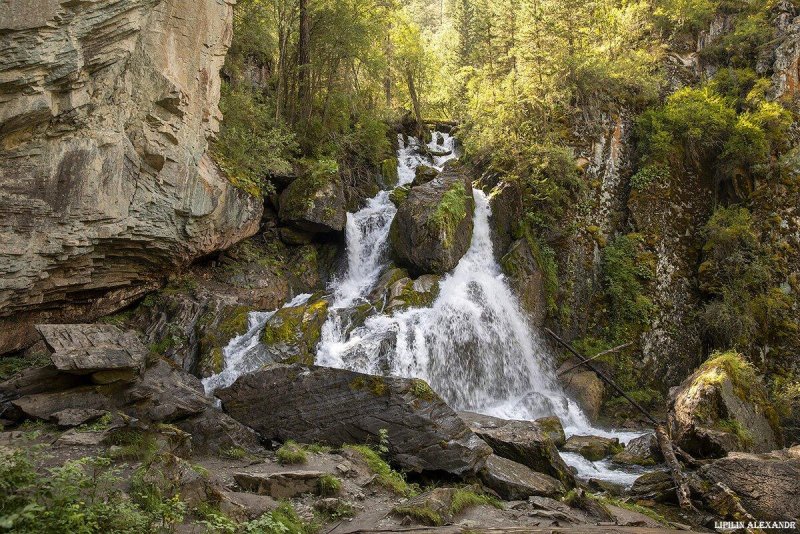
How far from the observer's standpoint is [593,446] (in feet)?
38.0

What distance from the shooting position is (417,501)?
6543 millimetres

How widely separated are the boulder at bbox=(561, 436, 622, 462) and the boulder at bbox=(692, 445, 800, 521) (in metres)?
2.86

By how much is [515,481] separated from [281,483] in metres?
4.01

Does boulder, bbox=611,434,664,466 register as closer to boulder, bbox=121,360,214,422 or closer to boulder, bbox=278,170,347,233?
boulder, bbox=121,360,214,422

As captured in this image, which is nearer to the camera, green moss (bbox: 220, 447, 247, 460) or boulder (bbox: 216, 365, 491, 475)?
green moss (bbox: 220, 447, 247, 460)

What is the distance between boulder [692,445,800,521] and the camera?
771 cm

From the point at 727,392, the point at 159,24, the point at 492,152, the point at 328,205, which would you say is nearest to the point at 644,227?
the point at 492,152

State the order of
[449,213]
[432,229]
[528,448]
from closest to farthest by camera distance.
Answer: [528,448], [432,229], [449,213]

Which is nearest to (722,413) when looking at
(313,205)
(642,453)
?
(642,453)

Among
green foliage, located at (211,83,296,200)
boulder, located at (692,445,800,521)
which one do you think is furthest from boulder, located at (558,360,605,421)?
green foliage, located at (211,83,296,200)

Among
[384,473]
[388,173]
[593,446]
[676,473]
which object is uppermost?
[388,173]

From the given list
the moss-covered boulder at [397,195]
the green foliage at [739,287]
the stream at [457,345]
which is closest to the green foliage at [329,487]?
the stream at [457,345]

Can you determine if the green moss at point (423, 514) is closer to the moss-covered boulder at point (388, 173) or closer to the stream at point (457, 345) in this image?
the stream at point (457, 345)

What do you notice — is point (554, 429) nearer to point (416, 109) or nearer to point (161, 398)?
point (161, 398)
